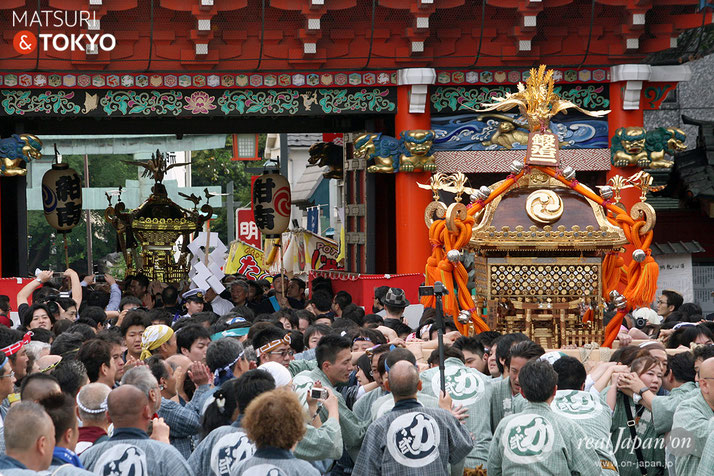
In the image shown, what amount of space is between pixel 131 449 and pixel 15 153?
38.9 feet

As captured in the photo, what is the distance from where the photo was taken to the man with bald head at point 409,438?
20.4ft

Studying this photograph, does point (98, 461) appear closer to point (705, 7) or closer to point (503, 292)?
point (503, 292)

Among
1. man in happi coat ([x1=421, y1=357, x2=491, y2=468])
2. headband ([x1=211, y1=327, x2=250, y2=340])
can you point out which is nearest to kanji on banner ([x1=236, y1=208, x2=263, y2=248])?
headband ([x1=211, y1=327, x2=250, y2=340])

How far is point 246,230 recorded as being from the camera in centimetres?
3147

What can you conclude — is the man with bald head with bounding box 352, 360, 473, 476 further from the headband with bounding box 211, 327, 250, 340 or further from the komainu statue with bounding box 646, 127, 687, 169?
the komainu statue with bounding box 646, 127, 687, 169

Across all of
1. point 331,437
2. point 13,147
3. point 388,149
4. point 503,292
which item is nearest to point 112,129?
point 13,147

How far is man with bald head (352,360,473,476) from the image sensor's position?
6.22 meters

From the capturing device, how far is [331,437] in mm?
6312

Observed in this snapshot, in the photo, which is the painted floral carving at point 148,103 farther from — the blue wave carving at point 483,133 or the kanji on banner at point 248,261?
the kanji on banner at point 248,261

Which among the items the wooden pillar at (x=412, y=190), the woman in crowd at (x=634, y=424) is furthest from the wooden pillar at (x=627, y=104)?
the woman in crowd at (x=634, y=424)

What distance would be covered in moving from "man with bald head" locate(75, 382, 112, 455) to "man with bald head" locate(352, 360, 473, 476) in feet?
4.71

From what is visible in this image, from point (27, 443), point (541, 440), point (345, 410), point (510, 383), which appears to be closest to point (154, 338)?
point (345, 410)

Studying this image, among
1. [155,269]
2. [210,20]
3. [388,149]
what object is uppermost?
[210,20]

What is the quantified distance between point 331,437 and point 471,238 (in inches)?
201
